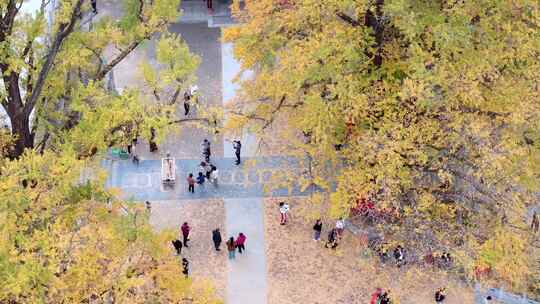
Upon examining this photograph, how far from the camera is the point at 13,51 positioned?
16.7 meters

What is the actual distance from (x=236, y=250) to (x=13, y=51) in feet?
38.1

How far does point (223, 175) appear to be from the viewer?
2830 cm

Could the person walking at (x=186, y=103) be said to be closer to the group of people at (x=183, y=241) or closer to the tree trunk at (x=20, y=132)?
the group of people at (x=183, y=241)

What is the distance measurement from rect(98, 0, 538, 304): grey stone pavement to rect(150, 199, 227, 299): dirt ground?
26 centimetres

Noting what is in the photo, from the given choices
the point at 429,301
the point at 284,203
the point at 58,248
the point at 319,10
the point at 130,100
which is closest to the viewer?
the point at 58,248

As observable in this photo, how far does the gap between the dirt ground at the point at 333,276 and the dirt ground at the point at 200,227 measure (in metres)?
1.70

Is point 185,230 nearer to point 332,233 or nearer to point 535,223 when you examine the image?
point 332,233

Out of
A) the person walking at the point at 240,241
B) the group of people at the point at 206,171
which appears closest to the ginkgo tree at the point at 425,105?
the person walking at the point at 240,241

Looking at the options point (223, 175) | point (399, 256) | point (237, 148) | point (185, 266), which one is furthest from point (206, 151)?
point (399, 256)

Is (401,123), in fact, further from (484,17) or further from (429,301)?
(429,301)

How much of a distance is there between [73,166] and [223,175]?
12073 mm

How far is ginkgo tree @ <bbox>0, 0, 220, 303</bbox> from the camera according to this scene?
14.8 meters

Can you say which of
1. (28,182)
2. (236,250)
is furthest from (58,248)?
(236,250)

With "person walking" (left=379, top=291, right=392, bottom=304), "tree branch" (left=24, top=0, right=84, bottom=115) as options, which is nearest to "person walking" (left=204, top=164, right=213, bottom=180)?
"person walking" (left=379, top=291, right=392, bottom=304)
